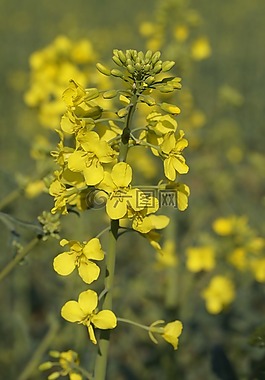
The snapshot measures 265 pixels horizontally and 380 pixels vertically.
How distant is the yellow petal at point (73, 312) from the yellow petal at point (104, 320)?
3 cm

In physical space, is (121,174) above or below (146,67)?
below

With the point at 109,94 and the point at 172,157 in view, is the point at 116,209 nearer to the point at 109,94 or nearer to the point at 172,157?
the point at 172,157

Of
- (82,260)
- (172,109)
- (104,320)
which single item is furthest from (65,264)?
(172,109)

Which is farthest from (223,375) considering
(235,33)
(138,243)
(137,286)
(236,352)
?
(235,33)

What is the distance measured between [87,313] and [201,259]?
6.09 feet

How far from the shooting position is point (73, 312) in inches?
60.2

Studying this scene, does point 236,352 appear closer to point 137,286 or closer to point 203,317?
point 203,317

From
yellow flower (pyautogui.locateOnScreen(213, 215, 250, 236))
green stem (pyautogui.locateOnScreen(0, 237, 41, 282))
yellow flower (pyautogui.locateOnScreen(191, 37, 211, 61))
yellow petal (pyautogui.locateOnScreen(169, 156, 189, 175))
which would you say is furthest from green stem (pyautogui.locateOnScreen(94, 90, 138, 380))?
yellow flower (pyautogui.locateOnScreen(191, 37, 211, 61))

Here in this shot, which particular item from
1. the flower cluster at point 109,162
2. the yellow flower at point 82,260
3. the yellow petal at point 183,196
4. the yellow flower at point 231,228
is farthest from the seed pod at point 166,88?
the yellow flower at point 231,228

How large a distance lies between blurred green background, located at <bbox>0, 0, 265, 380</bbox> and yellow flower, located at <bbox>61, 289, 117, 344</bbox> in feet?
1.39

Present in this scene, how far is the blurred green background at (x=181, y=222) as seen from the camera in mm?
3238

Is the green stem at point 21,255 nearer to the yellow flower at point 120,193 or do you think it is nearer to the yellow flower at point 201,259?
the yellow flower at point 120,193

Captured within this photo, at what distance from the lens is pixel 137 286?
3.86m

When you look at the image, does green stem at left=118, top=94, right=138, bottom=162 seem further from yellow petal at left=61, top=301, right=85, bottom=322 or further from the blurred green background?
the blurred green background
